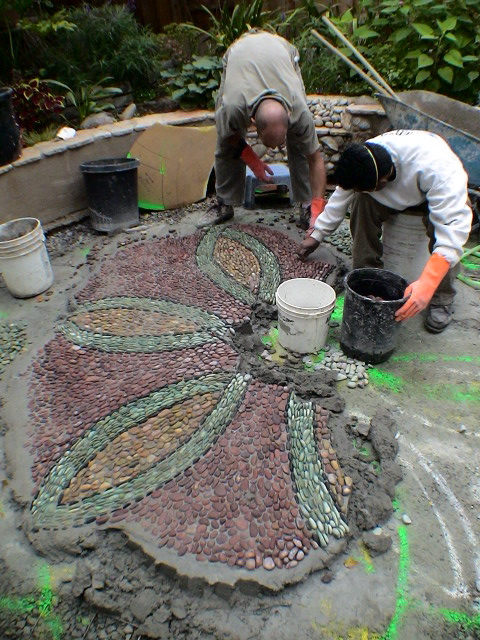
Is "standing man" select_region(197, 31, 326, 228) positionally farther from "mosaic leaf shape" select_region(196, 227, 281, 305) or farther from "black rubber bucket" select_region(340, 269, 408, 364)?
"black rubber bucket" select_region(340, 269, 408, 364)

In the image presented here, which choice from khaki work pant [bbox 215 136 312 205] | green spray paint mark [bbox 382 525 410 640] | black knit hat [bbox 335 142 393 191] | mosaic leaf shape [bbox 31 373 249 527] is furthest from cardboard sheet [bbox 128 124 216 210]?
green spray paint mark [bbox 382 525 410 640]

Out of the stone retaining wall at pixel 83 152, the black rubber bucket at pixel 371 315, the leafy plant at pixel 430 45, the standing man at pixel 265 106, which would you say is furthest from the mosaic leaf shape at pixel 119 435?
the leafy plant at pixel 430 45

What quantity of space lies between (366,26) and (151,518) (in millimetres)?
5100

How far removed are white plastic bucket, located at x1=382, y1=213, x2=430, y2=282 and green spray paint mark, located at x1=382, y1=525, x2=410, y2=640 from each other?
5.44 ft

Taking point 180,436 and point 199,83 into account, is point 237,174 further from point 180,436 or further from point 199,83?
point 180,436

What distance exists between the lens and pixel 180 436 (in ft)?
6.84

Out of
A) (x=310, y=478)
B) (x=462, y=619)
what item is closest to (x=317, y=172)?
(x=310, y=478)

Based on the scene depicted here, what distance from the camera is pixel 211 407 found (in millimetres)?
2215

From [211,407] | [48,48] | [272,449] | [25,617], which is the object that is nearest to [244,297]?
[211,407]

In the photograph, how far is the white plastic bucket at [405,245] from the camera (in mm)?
2691

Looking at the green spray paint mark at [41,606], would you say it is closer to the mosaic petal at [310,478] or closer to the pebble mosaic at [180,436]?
the pebble mosaic at [180,436]

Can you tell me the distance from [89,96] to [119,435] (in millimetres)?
4016

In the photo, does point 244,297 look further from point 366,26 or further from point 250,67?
point 366,26

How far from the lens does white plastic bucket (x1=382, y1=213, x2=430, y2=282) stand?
2691 mm
